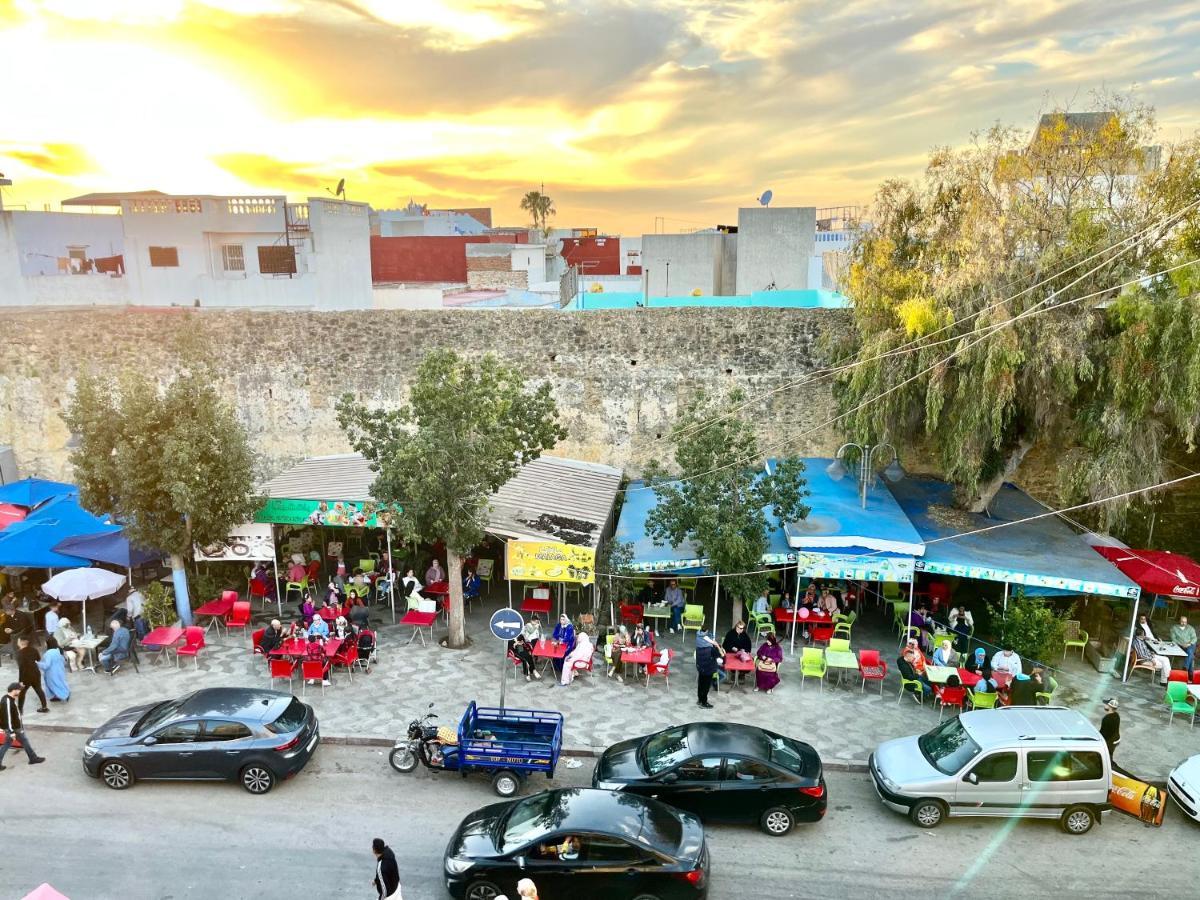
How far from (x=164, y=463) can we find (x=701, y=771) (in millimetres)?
10003

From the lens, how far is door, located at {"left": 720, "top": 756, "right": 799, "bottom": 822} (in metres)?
9.08

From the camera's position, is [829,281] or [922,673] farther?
[829,281]

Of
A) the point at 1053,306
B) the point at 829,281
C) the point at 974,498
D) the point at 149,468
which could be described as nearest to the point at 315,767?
the point at 149,468

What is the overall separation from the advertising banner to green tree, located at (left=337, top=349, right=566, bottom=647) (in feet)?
3.38

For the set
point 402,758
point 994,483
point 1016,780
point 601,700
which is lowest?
point 601,700

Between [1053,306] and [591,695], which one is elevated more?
[1053,306]

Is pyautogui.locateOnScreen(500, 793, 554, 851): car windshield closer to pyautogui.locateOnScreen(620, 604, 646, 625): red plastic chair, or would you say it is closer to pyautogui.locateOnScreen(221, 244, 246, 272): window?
pyautogui.locateOnScreen(620, 604, 646, 625): red plastic chair

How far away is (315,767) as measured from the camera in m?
10.6

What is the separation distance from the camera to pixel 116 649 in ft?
42.6

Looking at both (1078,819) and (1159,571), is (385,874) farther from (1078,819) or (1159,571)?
(1159,571)

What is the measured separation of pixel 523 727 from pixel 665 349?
1019cm

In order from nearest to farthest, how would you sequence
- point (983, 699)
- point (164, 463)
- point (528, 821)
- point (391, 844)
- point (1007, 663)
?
point (528, 821) < point (391, 844) < point (983, 699) < point (1007, 663) < point (164, 463)

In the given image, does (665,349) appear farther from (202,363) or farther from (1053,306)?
(202,363)

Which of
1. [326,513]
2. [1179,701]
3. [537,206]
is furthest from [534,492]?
[537,206]
